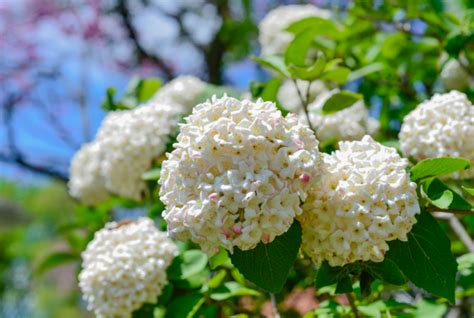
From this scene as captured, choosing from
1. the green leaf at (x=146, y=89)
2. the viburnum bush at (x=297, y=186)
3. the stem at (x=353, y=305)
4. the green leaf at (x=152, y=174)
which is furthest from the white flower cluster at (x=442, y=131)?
the green leaf at (x=146, y=89)

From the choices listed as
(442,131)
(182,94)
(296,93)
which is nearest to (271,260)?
(442,131)

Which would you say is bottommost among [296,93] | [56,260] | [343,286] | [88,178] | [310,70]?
[56,260]

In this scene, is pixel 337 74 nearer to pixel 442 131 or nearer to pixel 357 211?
pixel 442 131

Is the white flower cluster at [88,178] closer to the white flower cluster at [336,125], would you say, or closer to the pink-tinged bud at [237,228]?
the white flower cluster at [336,125]

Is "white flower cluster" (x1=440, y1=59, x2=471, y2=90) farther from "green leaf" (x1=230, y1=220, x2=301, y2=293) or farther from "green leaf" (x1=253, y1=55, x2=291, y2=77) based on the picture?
"green leaf" (x1=230, y1=220, x2=301, y2=293)

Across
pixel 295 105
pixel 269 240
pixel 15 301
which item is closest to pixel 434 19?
pixel 295 105
